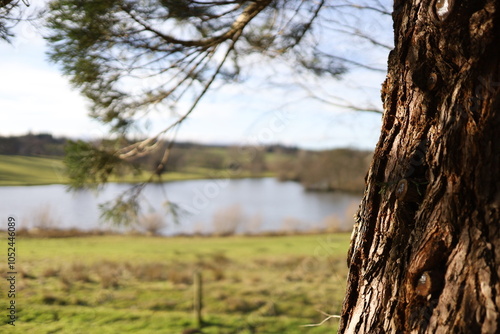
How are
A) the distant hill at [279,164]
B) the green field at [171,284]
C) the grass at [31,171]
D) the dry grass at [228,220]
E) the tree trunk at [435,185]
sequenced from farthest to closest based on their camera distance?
the dry grass at [228,220]
the distant hill at [279,164]
the green field at [171,284]
the grass at [31,171]
the tree trunk at [435,185]

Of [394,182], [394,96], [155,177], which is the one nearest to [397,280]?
[394,182]

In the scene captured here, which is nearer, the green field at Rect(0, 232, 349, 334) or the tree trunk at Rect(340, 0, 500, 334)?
the tree trunk at Rect(340, 0, 500, 334)

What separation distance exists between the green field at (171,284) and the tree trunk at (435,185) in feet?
5.18

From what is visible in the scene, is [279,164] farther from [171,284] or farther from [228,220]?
[171,284]

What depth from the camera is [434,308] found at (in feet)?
2.92

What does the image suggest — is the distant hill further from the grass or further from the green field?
the green field

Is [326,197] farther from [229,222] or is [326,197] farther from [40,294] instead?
[40,294]

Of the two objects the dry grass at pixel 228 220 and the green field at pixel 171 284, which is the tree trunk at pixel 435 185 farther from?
the dry grass at pixel 228 220

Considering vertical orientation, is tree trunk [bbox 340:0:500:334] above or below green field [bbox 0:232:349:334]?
above

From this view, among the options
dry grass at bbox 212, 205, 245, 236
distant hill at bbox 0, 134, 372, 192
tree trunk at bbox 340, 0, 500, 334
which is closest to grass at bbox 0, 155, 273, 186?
distant hill at bbox 0, 134, 372, 192

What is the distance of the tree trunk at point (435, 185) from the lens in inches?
32.6

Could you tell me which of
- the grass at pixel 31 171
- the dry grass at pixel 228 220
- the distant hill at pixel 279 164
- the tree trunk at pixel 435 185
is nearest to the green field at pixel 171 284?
the dry grass at pixel 228 220

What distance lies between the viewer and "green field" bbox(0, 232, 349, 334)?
3.41 metres

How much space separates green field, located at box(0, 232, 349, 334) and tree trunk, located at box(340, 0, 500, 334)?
5.18 ft
